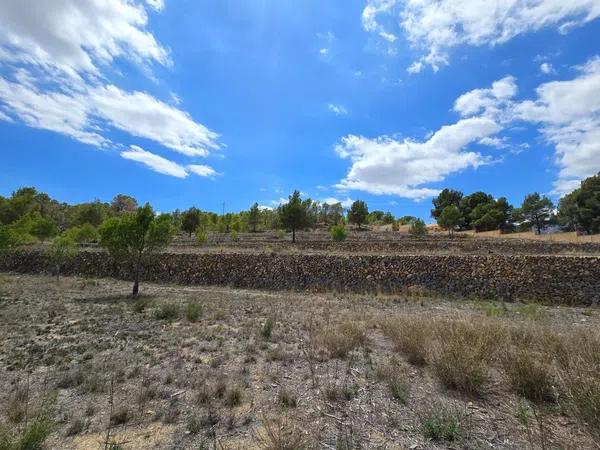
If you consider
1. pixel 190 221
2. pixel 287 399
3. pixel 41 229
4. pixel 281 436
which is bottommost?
pixel 287 399

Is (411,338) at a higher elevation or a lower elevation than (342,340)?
higher

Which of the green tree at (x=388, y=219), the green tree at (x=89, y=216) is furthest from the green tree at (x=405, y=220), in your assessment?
the green tree at (x=89, y=216)

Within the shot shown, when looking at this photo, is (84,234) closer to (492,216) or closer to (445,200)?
(492,216)

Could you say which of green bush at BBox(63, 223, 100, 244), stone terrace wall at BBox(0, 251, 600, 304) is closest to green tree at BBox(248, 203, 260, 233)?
green bush at BBox(63, 223, 100, 244)

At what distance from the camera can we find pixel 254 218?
2499 inches

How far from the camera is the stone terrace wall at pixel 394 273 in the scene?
1432 cm

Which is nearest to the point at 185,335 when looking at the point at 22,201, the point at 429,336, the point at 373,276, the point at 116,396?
the point at 116,396

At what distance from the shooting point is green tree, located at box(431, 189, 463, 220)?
84.5 metres

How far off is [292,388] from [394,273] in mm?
13726

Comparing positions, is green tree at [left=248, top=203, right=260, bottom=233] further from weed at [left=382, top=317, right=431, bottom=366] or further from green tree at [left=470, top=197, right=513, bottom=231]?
weed at [left=382, top=317, right=431, bottom=366]

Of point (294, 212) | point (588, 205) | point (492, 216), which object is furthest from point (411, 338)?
point (492, 216)

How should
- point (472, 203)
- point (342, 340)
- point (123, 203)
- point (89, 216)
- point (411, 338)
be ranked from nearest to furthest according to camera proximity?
point (411, 338) → point (342, 340) → point (89, 216) → point (472, 203) → point (123, 203)

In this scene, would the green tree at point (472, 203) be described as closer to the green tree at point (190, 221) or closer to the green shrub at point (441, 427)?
the green tree at point (190, 221)

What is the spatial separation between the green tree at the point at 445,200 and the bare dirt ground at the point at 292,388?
8581 cm
